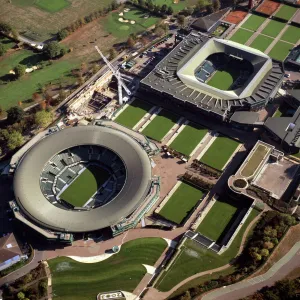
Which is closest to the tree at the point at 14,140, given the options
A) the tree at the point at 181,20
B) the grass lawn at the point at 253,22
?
the tree at the point at 181,20

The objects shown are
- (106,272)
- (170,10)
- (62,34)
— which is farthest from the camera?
(170,10)

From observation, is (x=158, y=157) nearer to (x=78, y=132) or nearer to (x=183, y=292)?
(x=78, y=132)

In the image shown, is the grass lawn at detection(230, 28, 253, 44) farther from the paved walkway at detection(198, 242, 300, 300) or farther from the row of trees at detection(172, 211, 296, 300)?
the paved walkway at detection(198, 242, 300, 300)

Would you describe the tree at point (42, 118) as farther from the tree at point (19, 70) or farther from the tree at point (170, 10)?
the tree at point (170, 10)

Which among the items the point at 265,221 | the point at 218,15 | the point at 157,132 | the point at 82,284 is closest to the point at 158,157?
the point at 157,132

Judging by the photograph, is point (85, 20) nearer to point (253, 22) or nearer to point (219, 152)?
point (253, 22)

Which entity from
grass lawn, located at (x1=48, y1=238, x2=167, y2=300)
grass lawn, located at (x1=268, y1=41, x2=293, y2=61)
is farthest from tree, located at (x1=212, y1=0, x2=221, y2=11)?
grass lawn, located at (x1=48, y1=238, x2=167, y2=300)

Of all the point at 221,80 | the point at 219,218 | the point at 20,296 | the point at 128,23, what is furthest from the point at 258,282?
the point at 128,23
